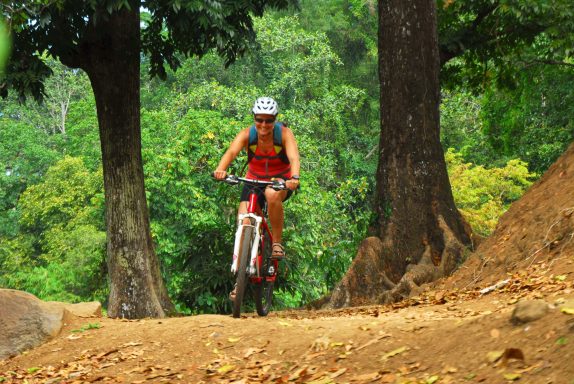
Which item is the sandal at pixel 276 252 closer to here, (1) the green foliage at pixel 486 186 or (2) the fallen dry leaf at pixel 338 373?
(2) the fallen dry leaf at pixel 338 373

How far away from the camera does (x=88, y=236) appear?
1535 inches

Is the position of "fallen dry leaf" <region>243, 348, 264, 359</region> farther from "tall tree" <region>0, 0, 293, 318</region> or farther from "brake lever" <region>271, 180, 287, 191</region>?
"tall tree" <region>0, 0, 293, 318</region>

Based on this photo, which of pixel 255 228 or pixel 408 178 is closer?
pixel 255 228

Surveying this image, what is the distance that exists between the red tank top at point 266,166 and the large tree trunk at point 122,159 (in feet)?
12.1

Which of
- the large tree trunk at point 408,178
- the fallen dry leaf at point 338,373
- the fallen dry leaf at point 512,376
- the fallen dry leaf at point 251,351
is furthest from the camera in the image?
the large tree trunk at point 408,178

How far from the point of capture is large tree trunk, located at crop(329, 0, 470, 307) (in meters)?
12.4

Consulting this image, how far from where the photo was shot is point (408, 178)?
12.6 m

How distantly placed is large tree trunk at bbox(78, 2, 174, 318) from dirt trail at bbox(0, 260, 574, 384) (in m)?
1.98

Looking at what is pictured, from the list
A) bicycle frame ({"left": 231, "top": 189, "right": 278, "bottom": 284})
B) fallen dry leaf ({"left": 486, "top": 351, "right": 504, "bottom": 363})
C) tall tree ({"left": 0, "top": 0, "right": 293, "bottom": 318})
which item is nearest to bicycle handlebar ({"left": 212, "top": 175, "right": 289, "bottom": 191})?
bicycle frame ({"left": 231, "top": 189, "right": 278, "bottom": 284})

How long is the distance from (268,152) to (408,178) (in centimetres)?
347

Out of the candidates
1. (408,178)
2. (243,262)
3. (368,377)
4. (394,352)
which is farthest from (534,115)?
(368,377)

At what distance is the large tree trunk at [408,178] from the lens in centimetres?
1241

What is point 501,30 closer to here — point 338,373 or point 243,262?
point 243,262

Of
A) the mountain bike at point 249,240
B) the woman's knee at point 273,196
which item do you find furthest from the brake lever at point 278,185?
the woman's knee at point 273,196
